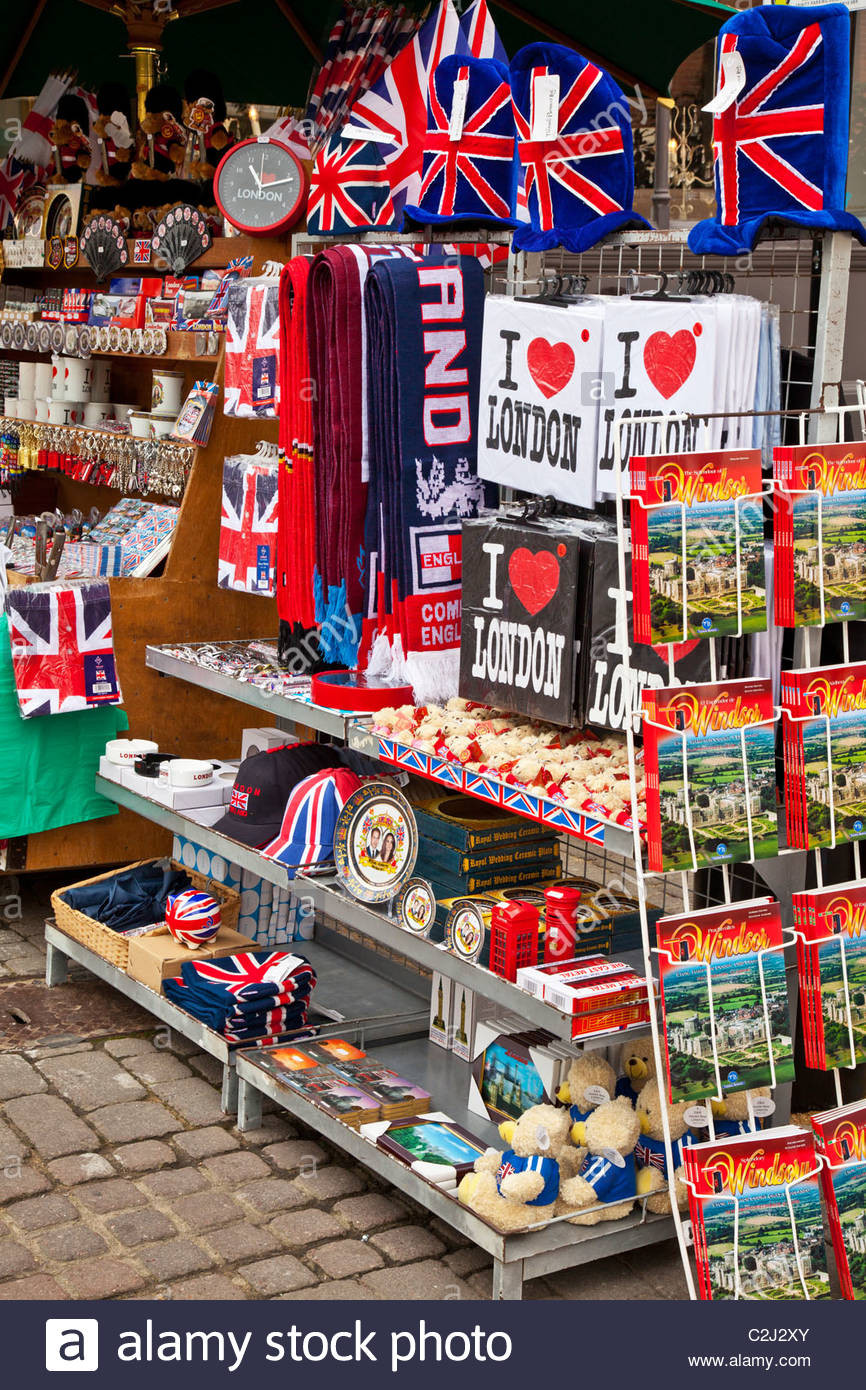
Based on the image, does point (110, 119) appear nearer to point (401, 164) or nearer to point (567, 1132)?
point (401, 164)

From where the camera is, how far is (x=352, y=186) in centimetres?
487

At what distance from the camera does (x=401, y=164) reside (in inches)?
190

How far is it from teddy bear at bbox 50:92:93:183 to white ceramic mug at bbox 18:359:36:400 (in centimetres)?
92

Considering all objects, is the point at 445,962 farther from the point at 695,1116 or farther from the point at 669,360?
the point at 669,360

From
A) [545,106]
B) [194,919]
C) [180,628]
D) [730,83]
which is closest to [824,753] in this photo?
[730,83]

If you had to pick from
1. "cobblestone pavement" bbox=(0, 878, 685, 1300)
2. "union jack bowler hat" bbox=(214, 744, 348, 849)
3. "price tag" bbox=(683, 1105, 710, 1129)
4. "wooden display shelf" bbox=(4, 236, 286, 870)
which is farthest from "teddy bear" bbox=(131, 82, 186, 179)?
"price tag" bbox=(683, 1105, 710, 1129)

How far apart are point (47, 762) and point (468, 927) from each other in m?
2.12

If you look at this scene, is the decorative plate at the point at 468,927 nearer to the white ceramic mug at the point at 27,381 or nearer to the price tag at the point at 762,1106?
the price tag at the point at 762,1106

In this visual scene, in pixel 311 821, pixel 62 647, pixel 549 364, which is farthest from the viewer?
pixel 62 647

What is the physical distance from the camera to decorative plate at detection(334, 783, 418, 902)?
13.4 feet

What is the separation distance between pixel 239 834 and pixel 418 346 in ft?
4.95

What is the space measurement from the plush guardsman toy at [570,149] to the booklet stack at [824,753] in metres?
1.30

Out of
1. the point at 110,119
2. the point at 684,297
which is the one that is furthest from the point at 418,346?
the point at 110,119
